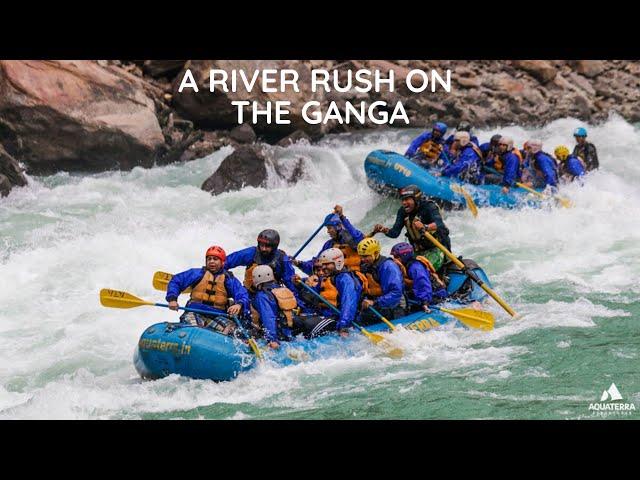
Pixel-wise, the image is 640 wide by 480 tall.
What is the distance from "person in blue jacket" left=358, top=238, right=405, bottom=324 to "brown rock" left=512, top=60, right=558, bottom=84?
14.4 meters

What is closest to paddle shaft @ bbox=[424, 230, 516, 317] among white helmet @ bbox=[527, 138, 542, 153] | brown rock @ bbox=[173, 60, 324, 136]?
white helmet @ bbox=[527, 138, 542, 153]

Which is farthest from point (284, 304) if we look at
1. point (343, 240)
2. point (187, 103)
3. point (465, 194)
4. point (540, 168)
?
point (187, 103)

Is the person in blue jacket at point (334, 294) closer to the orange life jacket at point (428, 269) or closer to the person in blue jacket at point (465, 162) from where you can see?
the orange life jacket at point (428, 269)

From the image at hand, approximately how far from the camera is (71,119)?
53.6ft

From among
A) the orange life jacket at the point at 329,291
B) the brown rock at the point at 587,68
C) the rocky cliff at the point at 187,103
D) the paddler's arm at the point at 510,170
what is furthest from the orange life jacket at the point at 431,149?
the brown rock at the point at 587,68

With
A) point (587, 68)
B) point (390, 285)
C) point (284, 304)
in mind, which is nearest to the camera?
point (284, 304)

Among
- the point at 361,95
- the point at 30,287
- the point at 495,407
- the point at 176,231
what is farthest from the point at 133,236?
the point at 361,95

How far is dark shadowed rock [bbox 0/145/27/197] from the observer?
590 inches

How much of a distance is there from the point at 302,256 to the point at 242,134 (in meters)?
5.77

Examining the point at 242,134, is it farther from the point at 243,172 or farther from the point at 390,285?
the point at 390,285

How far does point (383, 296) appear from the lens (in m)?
9.30

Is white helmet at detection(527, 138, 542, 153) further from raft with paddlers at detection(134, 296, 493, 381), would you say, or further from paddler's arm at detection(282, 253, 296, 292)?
raft with paddlers at detection(134, 296, 493, 381)

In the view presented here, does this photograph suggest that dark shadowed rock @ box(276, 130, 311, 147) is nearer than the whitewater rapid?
No

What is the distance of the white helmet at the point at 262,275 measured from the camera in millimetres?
8938
